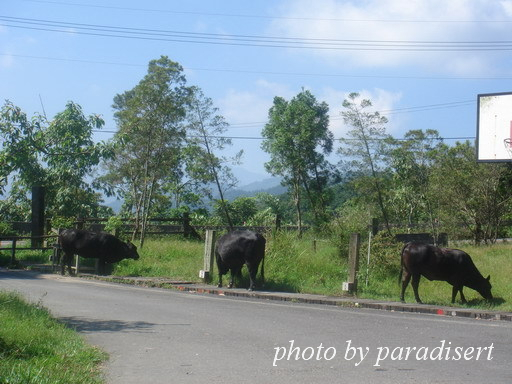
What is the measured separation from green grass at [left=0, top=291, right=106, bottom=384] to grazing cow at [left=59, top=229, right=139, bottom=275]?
1218 cm

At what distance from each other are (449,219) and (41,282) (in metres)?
17.2

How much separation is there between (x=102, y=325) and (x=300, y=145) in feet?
108

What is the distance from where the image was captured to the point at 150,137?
32.8m

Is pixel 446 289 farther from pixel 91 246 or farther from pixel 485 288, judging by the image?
pixel 91 246

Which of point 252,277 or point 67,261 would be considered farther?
point 67,261

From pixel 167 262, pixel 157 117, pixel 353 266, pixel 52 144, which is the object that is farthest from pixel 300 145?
pixel 52 144

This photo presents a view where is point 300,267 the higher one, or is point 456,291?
point 300,267

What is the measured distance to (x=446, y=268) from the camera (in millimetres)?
16594

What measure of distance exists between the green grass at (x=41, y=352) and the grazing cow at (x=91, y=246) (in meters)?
12.2

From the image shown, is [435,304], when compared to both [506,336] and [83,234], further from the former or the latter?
[83,234]

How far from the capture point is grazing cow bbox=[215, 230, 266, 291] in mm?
19562

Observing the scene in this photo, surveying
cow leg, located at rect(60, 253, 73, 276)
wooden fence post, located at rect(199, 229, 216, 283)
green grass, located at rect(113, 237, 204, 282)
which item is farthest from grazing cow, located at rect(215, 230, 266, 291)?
cow leg, located at rect(60, 253, 73, 276)

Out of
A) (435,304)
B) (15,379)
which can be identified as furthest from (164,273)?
(15,379)

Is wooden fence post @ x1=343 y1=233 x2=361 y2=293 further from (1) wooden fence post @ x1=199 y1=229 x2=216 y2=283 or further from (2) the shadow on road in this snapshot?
(2) the shadow on road
